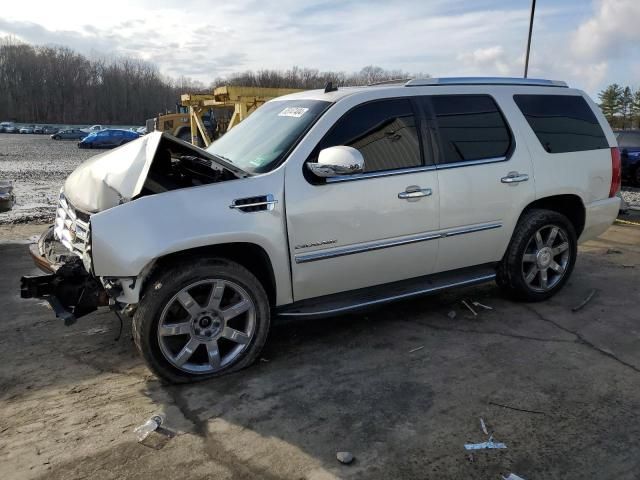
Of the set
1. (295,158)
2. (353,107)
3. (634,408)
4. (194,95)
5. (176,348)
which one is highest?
(194,95)

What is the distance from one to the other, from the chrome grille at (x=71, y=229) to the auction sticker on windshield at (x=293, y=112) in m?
1.73

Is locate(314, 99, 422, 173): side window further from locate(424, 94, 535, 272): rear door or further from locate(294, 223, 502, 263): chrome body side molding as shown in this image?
locate(294, 223, 502, 263): chrome body side molding

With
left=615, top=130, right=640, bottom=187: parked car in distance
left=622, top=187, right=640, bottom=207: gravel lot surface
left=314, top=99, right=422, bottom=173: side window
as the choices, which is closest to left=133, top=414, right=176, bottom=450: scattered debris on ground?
left=314, top=99, right=422, bottom=173: side window

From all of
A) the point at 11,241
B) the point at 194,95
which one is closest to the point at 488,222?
the point at 11,241

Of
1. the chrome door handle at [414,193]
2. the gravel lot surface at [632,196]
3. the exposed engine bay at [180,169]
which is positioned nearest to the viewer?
the exposed engine bay at [180,169]

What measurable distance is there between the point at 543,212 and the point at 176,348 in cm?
343

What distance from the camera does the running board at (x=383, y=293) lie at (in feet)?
12.9

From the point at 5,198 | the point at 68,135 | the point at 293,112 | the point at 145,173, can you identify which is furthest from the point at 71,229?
the point at 68,135

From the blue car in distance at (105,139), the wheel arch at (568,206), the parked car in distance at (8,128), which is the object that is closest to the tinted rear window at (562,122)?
the wheel arch at (568,206)

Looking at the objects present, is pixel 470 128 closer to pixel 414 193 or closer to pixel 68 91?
pixel 414 193

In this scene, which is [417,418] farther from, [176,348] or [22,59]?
[22,59]

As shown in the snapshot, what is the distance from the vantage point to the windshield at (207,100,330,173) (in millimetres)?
3965

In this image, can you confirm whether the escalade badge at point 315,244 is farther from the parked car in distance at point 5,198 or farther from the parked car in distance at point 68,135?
the parked car in distance at point 68,135

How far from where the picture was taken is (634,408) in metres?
3.30
